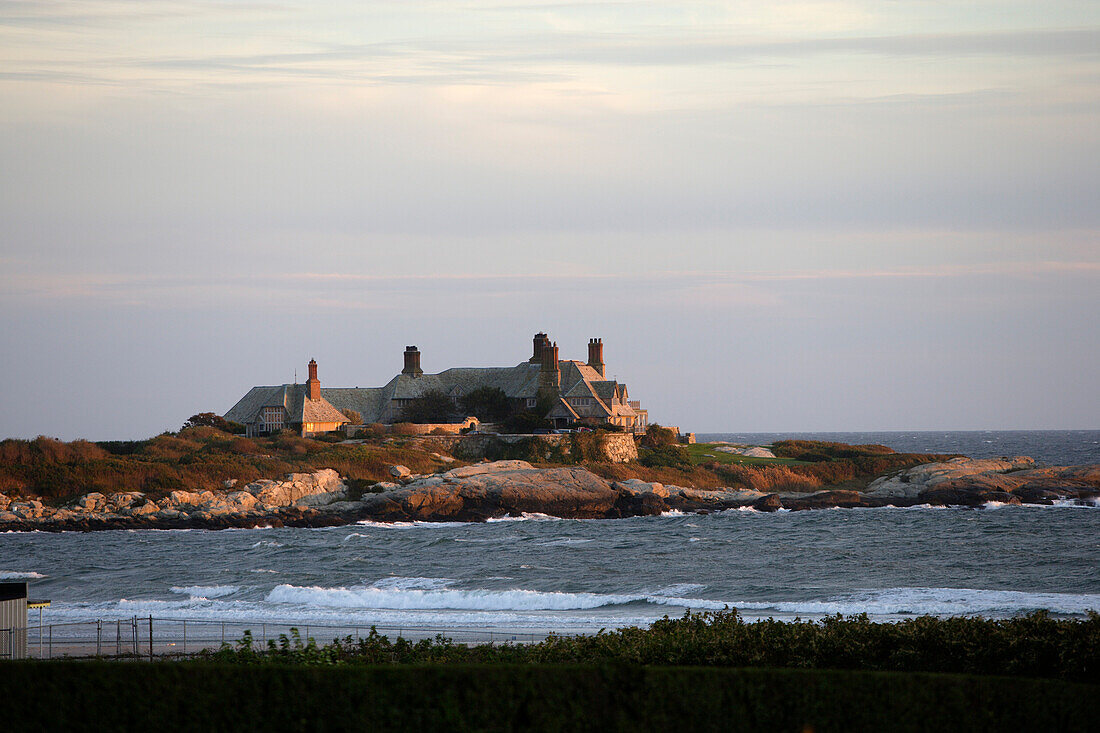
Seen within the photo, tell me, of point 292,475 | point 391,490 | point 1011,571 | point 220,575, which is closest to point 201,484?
point 292,475

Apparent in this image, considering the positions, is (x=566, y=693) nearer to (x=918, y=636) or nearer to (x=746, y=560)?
(x=918, y=636)

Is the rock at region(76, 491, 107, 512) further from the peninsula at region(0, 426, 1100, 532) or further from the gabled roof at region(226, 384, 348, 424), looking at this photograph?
the gabled roof at region(226, 384, 348, 424)

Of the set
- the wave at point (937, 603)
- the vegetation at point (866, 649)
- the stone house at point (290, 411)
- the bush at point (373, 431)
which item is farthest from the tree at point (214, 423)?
the vegetation at point (866, 649)

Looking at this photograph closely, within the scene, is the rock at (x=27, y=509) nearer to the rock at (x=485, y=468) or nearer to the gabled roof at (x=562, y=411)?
the rock at (x=485, y=468)

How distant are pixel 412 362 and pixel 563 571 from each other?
54485 millimetres

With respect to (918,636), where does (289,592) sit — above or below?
below

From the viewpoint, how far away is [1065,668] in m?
14.3

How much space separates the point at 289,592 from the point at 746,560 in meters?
A: 18.5


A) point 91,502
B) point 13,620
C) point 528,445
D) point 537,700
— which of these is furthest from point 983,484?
point 537,700

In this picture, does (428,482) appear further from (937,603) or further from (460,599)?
(937,603)

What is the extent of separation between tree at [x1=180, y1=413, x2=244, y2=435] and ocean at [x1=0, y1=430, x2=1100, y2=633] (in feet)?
91.3

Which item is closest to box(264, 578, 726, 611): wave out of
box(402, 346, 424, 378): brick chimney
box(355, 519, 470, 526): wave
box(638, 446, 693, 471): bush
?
box(355, 519, 470, 526): wave

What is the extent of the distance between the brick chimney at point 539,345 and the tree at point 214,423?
82.0 feet

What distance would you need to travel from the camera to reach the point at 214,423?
285ft
